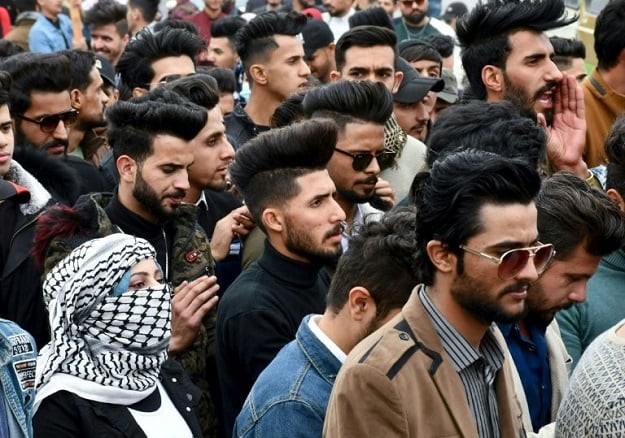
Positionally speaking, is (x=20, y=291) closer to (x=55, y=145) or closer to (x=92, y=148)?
(x=55, y=145)

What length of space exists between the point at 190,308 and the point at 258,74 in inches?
125

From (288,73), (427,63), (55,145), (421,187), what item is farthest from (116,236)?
(427,63)

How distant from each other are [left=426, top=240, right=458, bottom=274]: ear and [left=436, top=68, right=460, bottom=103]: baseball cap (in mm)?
5606

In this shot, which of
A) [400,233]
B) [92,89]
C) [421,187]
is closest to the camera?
[421,187]

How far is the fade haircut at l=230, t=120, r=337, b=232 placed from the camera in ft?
17.3

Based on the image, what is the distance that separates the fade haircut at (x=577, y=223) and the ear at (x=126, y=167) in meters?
2.11

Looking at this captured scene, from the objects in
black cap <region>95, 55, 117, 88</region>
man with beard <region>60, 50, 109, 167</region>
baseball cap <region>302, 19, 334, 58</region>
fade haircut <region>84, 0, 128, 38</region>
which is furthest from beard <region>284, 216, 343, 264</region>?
fade haircut <region>84, 0, 128, 38</region>

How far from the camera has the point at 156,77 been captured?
8.17 m

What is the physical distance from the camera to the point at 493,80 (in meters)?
6.57

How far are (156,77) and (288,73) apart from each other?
854 mm

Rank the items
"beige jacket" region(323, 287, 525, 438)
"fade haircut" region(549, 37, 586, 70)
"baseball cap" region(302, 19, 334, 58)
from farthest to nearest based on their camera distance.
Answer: "baseball cap" region(302, 19, 334, 58) → "fade haircut" region(549, 37, 586, 70) → "beige jacket" region(323, 287, 525, 438)

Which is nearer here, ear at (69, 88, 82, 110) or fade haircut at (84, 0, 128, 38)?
ear at (69, 88, 82, 110)

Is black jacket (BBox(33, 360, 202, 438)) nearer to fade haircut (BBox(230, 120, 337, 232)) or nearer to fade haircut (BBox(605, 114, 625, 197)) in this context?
fade haircut (BBox(230, 120, 337, 232))

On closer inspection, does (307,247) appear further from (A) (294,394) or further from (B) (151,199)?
(A) (294,394)
